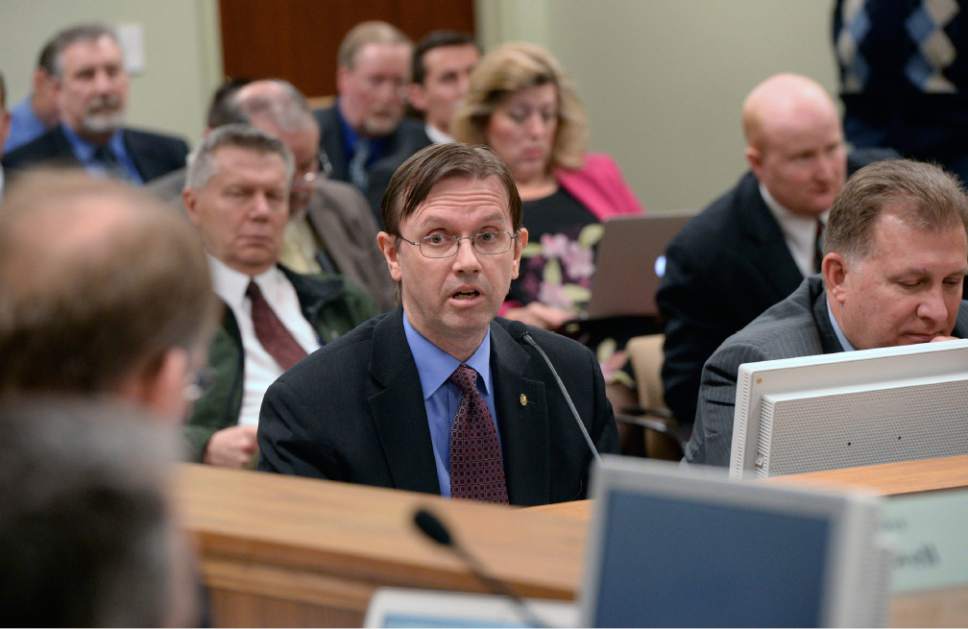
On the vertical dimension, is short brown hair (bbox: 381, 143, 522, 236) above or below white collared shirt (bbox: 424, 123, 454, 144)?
above

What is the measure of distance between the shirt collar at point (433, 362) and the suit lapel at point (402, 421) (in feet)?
0.11

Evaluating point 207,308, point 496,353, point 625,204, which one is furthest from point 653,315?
point 207,308

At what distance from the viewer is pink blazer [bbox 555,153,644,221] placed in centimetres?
402

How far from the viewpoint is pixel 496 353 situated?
2.18 meters

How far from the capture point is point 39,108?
503 centimetres

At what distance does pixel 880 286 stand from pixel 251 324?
4.82 ft

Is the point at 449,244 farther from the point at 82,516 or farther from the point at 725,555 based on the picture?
the point at 82,516

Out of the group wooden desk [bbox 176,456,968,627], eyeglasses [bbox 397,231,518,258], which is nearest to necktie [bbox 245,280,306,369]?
eyeglasses [bbox 397,231,518,258]

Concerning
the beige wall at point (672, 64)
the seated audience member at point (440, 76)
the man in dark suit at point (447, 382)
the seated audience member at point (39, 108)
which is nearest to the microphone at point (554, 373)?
the man in dark suit at point (447, 382)

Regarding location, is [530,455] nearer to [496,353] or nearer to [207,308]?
[496,353]

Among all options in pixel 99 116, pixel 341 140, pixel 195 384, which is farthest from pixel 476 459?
pixel 341 140

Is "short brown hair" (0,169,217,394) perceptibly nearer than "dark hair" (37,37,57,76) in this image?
Yes

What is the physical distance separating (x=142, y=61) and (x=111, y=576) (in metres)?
5.11

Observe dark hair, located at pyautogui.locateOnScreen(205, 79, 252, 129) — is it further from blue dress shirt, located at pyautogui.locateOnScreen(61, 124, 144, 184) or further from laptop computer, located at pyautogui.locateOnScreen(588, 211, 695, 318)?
laptop computer, located at pyautogui.locateOnScreen(588, 211, 695, 318)
